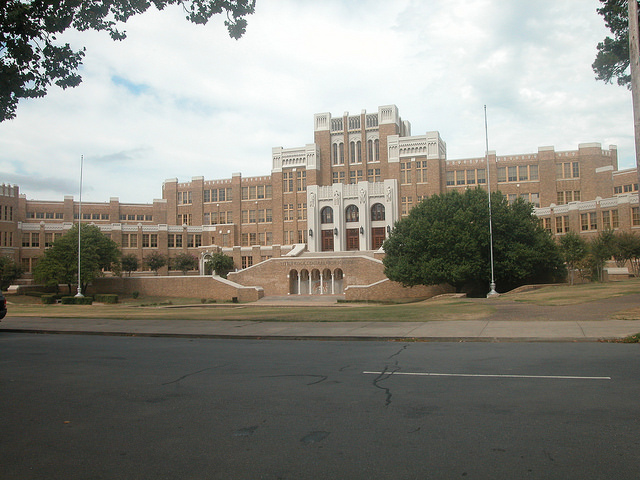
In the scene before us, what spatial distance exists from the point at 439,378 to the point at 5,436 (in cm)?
622

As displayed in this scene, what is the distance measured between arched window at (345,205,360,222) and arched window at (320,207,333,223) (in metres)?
2.16

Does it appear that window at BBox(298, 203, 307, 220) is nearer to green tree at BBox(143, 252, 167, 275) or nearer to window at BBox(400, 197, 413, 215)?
window at BBox(400, 197, 413, 215)

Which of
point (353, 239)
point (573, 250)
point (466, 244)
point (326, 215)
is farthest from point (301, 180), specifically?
point (573, 250)

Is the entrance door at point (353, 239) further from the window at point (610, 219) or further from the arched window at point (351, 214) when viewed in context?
the window at point (610, 219)

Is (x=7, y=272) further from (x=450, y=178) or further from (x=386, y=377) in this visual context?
(x=386, y=377)

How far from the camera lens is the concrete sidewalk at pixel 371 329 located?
47.4 ft

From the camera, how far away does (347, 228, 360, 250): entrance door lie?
229 feet

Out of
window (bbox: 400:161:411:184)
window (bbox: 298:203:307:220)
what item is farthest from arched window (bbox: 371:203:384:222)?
window (bbox: 298:203:307:220)

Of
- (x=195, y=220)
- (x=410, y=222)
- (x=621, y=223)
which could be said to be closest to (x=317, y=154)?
(x=195, y=220)

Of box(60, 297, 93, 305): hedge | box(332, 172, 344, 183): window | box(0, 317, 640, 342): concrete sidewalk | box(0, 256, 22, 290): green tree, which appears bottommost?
box(60, 297, 93, 305): hedge

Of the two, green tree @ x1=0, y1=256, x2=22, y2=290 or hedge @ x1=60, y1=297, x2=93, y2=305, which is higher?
green tree @ x1=0, y1=256, x2=22, y2=290

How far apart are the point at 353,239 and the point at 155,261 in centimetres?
2557

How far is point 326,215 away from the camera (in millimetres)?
71062

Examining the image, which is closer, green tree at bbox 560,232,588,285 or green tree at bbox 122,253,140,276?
green tree at bbox 560,232,588,285
